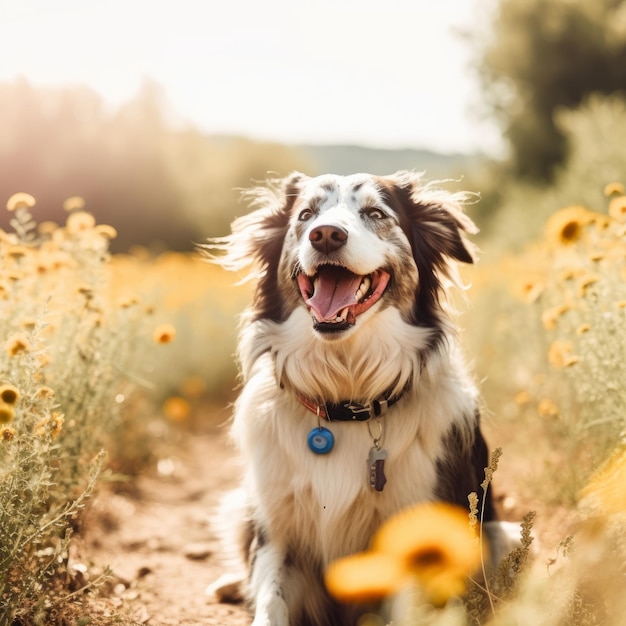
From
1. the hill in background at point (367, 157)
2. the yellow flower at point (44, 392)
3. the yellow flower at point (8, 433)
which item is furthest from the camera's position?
the hill in background at point (367, 157)

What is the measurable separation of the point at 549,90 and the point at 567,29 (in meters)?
1.53

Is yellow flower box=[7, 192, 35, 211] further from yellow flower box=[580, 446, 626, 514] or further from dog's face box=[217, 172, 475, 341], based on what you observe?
yellow flower box=[580, 446, 626, 514]

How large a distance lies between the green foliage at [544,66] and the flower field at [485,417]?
14.4 m

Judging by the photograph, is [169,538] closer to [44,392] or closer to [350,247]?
[44,392]

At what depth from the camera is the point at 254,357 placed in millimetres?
3098

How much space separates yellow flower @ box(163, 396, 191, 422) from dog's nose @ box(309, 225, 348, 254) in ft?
10.6

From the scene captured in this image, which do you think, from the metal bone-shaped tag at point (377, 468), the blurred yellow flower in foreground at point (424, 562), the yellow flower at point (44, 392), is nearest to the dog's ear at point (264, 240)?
the metal bone-shaped tag at point (377, 468)

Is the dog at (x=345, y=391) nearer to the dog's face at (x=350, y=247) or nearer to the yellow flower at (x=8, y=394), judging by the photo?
the dog's face at (x=350, y=247)

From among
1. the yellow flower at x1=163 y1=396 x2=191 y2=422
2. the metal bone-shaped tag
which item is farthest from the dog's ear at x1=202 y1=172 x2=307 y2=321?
the yellow flower at x1=163 y1=396 x2=191 y2=422

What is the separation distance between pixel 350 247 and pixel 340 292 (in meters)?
0.21

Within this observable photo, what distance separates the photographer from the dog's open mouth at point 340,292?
2777 millimetres

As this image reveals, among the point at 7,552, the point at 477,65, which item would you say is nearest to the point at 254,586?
the point at 7,552

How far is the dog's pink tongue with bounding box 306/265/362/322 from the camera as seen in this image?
9.19ft

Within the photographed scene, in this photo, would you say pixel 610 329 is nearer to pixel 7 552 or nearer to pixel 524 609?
pixel 524 609
